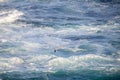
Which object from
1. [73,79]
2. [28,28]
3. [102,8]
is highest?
[102,8]

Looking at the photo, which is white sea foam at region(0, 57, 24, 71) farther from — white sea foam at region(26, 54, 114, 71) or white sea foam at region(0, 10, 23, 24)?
white sea foam at region(0, 10, 23, 24)

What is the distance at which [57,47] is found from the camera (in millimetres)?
11289

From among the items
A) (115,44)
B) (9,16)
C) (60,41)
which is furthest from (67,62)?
(9,16)

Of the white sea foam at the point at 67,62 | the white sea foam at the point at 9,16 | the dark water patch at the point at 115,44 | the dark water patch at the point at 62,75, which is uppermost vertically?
the white sea foam at the point at 9,16

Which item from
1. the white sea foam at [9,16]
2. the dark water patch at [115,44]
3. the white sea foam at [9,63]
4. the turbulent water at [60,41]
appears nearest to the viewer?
the turbulent water at [60,41]

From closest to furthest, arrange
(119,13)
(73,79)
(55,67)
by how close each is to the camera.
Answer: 1. (73,79)
2. (55,67)
3. (119,13)

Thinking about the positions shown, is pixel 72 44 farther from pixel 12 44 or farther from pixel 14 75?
pixel 14 75

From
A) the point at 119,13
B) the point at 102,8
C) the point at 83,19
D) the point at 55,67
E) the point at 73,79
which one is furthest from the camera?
the point at 102,8

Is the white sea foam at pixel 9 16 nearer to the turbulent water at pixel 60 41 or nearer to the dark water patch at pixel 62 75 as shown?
the turbulent water at pixel 60 41

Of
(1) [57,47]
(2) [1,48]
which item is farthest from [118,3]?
(2) [1,48]

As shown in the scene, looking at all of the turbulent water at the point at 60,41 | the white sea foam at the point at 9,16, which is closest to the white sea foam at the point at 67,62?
the turbulent water at the point at 60,41

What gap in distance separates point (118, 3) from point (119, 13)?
2759mm

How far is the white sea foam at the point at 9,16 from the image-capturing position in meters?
14.8

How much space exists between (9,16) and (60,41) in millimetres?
4515
